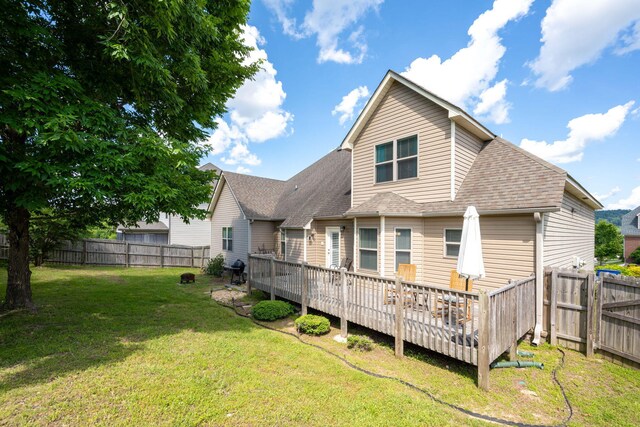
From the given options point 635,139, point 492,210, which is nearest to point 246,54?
point 492,210

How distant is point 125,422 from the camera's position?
10.9ft

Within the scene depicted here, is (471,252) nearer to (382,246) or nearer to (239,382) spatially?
(382,246)

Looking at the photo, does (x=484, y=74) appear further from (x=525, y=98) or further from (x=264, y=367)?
(x=264, y=367)

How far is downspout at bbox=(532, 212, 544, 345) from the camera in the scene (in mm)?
6258

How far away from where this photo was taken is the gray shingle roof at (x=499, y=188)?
6543mm

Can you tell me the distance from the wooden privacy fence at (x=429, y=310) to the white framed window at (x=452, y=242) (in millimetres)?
1747

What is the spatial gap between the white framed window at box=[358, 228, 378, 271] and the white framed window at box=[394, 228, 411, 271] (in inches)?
28.9

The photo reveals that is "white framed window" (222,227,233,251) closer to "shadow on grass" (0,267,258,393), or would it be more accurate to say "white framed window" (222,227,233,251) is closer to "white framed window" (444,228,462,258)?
"shadow on grass" (0,267,258,393)

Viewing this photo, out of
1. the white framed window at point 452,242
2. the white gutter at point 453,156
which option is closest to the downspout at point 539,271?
the white framed window at point 452,242

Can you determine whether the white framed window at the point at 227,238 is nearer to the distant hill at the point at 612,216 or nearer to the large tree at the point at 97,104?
the large tree at the point at 97,104

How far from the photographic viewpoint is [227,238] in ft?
53.0

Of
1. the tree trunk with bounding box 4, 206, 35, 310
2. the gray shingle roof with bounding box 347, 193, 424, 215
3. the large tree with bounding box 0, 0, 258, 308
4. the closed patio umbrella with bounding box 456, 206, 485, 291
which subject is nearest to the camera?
the large tree with bounding box 0, 0, 258, 308

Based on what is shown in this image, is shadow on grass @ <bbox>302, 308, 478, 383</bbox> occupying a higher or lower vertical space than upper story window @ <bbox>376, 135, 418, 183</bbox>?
lower

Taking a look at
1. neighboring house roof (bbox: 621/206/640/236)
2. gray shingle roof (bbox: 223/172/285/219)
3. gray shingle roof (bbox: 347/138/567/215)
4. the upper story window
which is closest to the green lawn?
gray shingle roof (bbox: 347/138/567/215)
